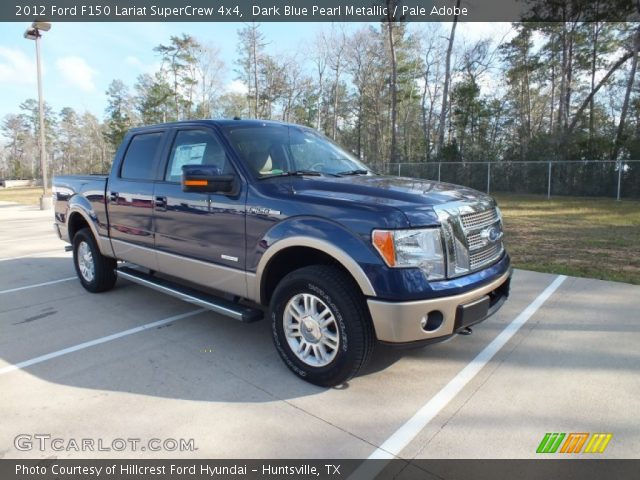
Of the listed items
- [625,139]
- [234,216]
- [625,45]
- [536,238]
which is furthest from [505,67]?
[234,216]

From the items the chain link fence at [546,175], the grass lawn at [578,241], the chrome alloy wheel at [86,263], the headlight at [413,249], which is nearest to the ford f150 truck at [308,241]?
the headlight at [413,249]

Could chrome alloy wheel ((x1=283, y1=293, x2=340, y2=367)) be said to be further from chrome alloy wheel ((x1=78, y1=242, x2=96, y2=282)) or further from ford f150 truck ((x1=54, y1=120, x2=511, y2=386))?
chrome alloy wheel ((x1=78, y1=242, x2=96, y2=282))

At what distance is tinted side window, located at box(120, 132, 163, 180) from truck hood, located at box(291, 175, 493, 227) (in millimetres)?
1909

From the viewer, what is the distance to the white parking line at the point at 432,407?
7.92ft

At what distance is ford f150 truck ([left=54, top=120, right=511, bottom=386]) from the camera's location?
2832 millimetres

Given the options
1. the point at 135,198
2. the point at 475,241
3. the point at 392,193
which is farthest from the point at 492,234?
the point at 135,198

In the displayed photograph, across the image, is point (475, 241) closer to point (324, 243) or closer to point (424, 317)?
point (424, 317)

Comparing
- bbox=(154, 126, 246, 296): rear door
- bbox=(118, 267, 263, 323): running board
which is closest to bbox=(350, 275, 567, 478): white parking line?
bbox=(118, 267, 263, 323): running board

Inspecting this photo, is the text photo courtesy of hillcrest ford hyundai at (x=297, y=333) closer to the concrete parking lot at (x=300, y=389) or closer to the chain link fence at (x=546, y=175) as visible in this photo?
the concrete parking lot at (x=300, y=389)

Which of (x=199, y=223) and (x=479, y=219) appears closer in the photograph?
(x=479, y=219)

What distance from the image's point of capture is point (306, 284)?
10.3 ft

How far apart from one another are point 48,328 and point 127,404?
6.86 ft

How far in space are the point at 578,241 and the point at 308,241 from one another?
7924 mm

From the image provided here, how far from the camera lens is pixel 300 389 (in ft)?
10.5
